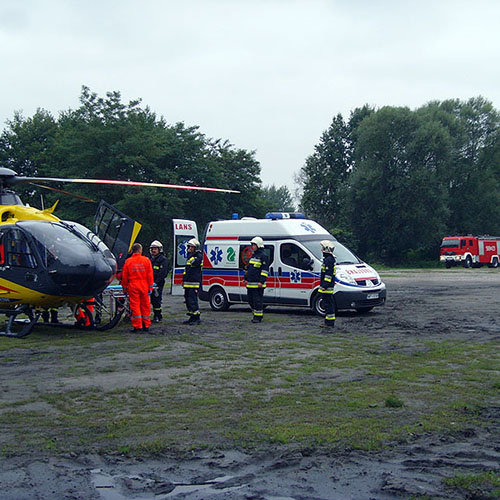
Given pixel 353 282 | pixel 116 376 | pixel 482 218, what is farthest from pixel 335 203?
pixel 116 376

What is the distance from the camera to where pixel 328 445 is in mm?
6129

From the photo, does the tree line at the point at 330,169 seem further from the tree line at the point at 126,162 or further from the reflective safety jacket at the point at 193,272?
the reflective safety jacket at the point at 193,272

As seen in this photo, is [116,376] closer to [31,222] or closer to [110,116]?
[31,222]

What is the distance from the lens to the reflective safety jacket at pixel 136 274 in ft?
47.1

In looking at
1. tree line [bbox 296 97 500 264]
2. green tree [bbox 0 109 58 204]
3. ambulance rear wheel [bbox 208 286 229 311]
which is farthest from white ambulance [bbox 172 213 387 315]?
tree line [bbox 296 97 500 264]

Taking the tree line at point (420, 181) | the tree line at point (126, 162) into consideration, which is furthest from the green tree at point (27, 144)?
the tree line at point (420, 181)

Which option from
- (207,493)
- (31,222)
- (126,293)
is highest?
(31,222)

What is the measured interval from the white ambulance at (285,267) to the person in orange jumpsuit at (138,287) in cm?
432

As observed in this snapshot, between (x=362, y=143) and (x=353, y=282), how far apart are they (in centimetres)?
4999

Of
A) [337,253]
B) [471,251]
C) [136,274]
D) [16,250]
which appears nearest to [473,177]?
[471,251]

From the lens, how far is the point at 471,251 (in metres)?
53.9

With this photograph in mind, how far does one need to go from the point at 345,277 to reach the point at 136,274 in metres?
5.20

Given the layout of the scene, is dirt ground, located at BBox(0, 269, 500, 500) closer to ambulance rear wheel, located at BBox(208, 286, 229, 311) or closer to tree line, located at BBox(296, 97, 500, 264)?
ambulance rear wheel, located at BBox(208, 286, 229, 311)

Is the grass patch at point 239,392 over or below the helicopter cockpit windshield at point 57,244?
below
